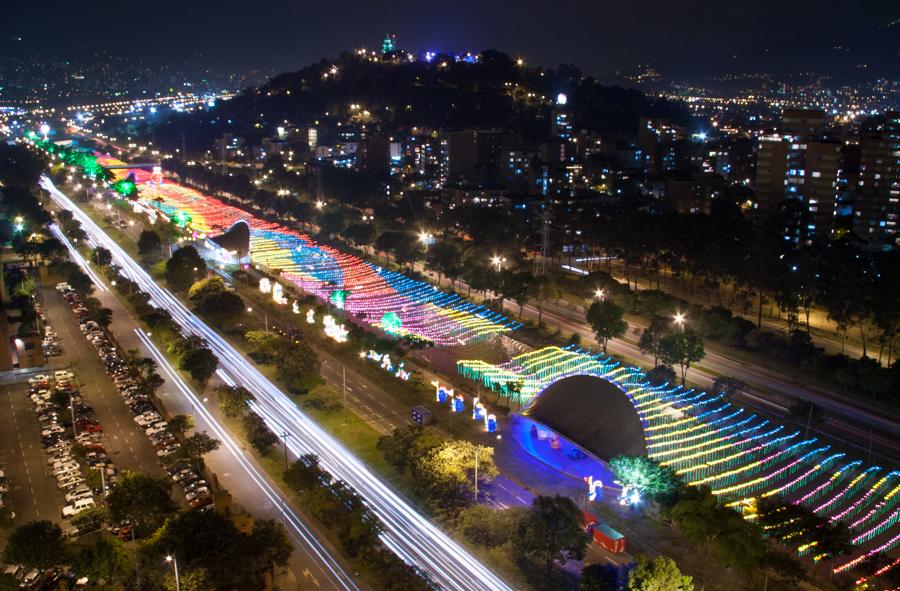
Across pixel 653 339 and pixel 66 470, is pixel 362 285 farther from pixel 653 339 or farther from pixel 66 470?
pixel 66 470

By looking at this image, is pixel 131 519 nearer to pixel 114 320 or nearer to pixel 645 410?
pixel 645 410

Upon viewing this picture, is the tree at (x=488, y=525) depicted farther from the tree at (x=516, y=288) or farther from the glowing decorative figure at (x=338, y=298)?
the glowing decorative figure at (x=338, y=298)

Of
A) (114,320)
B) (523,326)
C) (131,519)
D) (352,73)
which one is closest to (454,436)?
(131,519)

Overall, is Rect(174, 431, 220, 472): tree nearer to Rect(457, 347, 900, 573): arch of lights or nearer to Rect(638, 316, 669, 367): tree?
Rect(457, 347, 900, 573): arch of lights

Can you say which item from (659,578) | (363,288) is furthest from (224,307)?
(659,578)

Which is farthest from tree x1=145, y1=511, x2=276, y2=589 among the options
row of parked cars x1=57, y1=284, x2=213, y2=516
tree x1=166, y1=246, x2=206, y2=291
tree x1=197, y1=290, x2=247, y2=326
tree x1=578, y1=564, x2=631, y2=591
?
tree x1=166, y1=246, x2=206, y2=291

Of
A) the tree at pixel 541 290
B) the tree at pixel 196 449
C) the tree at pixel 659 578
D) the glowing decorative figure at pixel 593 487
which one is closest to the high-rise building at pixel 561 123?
the tree at pixel 541 290

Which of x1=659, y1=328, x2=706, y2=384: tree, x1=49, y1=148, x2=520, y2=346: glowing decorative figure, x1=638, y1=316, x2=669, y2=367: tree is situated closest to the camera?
x1=659, y1=328, x2=706, y2=384: tree
